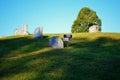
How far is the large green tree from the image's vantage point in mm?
65125

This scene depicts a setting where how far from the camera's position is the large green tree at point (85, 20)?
65125mm

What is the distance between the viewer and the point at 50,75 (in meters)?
14.9

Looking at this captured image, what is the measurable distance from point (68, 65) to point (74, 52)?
228 inches

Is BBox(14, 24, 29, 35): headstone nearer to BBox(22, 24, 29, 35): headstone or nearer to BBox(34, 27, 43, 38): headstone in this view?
A: BBox(22, 24, 29, 35): headstone

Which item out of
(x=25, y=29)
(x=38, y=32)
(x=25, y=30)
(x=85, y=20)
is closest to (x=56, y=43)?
(x=38, y=32)

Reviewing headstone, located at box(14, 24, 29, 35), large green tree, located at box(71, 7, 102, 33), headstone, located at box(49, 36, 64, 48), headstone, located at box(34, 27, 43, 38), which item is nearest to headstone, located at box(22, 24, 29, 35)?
headstone, located at box(14, 24, 29, 35)

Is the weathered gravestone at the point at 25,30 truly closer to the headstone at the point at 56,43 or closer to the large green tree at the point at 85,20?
→ the headstone at the point at 56,43

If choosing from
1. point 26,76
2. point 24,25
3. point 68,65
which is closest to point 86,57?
point 68,65

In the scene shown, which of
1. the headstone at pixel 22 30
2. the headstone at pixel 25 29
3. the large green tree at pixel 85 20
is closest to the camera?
the headstone at pixel 25 29

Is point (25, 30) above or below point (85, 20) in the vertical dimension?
below

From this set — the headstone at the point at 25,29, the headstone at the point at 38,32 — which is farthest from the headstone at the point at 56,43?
the headstone at the point at 25,29

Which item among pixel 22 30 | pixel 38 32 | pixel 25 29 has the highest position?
pixel 25 29

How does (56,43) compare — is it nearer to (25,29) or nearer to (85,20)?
(25,29)

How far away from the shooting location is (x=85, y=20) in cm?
6625
